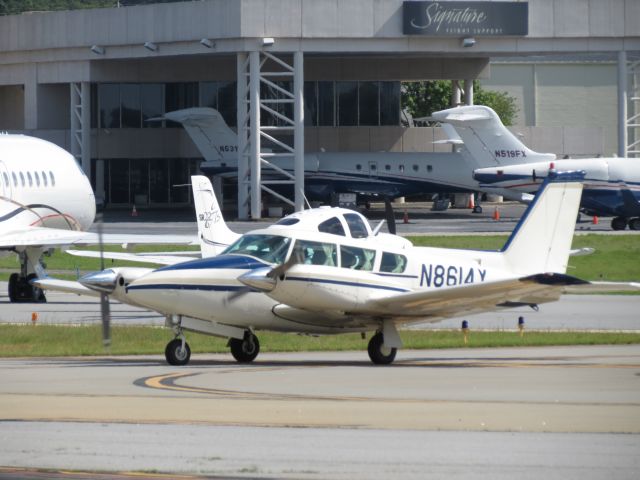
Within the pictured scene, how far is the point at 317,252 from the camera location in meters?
20.8

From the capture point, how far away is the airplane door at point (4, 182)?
33.7 metres

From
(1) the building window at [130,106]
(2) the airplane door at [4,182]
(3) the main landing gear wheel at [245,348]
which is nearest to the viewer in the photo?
(3) the main landing gear wheel at [245,348]

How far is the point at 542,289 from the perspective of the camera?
20578mm

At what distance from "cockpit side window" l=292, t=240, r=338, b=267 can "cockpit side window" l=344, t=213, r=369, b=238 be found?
1.06 meters

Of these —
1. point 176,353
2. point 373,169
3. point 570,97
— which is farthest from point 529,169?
point 176,353

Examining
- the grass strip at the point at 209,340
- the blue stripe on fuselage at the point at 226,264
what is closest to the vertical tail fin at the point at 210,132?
the grass strip at the point at 209,340

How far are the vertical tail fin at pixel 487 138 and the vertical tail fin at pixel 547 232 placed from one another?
1799 inches

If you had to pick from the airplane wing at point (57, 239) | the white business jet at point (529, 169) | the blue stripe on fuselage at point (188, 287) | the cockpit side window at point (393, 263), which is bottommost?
the blue stripe on fuselage at point (188, 287)

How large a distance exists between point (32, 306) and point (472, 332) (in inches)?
439

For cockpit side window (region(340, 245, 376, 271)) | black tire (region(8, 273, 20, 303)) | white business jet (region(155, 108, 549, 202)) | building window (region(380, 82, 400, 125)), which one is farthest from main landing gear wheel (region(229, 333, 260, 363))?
building window (region(380, 82, 400, 125))

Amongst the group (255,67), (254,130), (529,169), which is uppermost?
(255,67)

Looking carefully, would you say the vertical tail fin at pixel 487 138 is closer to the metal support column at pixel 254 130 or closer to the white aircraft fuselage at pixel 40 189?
the metal support column at pixel 254 130

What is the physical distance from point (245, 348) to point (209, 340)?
4.42 metres

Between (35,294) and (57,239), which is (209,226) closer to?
(57,239)
